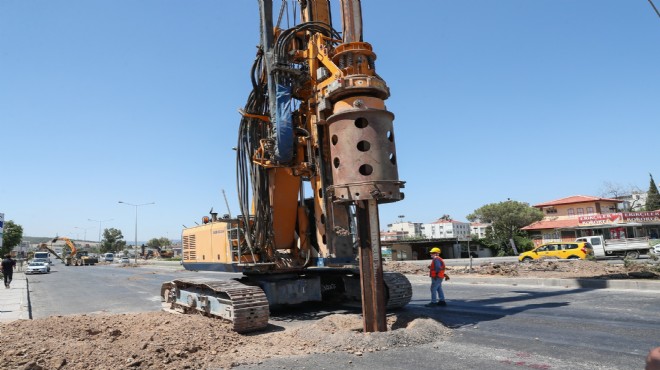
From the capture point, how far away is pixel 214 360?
23.0 feet

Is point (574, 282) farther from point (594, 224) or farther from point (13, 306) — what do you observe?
point (594, 224)

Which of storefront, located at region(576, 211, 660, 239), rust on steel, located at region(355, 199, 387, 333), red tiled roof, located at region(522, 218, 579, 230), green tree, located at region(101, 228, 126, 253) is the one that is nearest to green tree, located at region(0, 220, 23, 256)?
green tree, located at region(101, 228, 126, 253)

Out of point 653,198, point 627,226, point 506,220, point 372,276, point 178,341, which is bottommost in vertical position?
point 178,341

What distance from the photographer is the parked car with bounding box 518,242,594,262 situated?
94.5 ft

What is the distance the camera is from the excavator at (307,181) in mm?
8039

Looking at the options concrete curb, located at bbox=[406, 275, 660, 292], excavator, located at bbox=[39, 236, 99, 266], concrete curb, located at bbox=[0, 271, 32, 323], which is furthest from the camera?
→ excavator, located at bbox=[39, 236, 99, 266]

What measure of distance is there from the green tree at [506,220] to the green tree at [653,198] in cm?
2819

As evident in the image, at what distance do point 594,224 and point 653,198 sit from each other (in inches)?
1603

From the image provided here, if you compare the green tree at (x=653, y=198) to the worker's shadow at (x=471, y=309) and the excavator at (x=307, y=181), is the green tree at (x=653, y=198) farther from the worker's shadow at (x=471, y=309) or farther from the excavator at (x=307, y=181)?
the excavator at (x=307, y=181)

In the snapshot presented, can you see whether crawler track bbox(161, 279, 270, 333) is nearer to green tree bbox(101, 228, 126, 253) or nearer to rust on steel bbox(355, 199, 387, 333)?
rust on steel bbox(355, 199, 387, 333)

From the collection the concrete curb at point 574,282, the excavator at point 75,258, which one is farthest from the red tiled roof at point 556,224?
the excavator at point 75,258

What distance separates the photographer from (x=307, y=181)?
11078 mm

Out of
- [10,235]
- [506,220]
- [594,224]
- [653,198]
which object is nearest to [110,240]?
[10,235]

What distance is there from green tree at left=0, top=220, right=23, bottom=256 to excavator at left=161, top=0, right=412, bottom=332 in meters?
69.7
